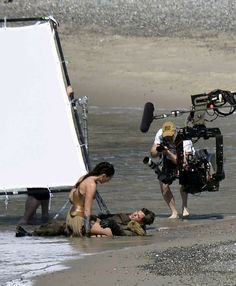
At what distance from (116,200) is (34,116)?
6.21 feet

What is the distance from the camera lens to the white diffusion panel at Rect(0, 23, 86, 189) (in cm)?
1307

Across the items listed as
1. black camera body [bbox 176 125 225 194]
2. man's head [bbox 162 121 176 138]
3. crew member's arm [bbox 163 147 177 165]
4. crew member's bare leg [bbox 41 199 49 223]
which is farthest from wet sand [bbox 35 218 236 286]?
crew member's bare leg [bbox 41 199 49 223]

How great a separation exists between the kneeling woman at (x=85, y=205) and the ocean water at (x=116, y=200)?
0.64 feet

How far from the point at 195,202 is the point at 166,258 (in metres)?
5.15

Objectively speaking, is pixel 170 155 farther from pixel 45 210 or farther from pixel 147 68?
pixel 147 68

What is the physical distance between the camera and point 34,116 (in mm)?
13242

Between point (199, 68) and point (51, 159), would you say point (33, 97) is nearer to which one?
point (51, 159)

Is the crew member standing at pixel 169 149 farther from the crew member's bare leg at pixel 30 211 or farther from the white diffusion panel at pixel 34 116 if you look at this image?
the crew member's bare leg at pixel 30 211

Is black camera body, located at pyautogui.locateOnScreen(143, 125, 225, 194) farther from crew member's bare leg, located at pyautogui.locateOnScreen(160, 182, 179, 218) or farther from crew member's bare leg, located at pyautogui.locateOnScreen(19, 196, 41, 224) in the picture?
crew member's bare leg, located at pyautogui.locateOnScreen(19, 196, 41, 224)

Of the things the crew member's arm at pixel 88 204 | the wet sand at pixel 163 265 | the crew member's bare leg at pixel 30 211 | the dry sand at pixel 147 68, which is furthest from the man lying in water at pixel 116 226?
the dry sand at pixel 147 68

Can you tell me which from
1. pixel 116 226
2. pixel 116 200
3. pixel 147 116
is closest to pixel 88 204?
pixel 116 226

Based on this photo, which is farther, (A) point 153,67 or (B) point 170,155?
(A) point 153,67

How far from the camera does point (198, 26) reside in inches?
1318

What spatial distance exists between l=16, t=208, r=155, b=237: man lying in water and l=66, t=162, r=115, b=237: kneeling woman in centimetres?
6
